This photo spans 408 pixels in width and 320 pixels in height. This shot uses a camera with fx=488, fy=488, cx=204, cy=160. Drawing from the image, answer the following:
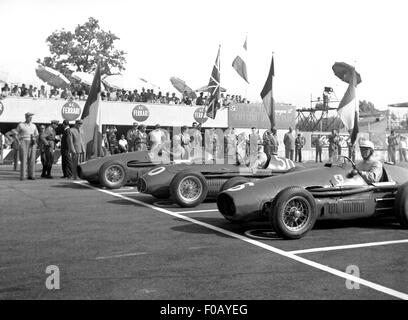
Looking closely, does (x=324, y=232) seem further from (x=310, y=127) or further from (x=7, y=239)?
(x=310, y=127)

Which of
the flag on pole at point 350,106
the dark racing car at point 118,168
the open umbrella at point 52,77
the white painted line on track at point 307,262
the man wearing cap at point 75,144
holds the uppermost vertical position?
the open umbrella at point 52,77

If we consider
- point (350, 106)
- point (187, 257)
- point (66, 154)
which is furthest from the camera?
point (66, 154)

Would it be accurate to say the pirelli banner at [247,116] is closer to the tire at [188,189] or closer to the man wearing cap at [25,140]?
the man wearing cap at [25,140]

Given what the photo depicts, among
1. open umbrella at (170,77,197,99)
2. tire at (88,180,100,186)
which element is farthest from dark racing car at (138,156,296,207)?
open umbrella at (170,77,197,99)

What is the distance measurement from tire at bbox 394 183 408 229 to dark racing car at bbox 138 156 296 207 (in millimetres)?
2532

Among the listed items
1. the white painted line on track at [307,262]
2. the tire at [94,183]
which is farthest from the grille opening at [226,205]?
the tire at [94,183]

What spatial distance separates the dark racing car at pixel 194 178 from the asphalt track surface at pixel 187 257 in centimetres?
40

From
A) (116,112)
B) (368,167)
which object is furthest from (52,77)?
(368,167)

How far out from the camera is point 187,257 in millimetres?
5273

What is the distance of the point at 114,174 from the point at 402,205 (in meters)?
6.97

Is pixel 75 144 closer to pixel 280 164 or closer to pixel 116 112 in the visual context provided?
pixel 280 164

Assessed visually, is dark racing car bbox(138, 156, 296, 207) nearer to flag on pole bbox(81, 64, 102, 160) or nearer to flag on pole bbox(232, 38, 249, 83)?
flag on pole bbox(81, 64, 102, 160)

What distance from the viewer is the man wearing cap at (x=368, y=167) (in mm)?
7012

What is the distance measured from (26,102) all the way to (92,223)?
16878 millimetres
